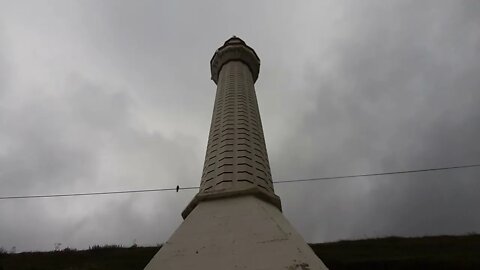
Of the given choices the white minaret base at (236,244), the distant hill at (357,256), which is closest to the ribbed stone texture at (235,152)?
the white minaret base at (236,244)

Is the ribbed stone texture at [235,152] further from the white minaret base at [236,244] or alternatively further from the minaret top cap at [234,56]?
the minaret top cap at [234,56]

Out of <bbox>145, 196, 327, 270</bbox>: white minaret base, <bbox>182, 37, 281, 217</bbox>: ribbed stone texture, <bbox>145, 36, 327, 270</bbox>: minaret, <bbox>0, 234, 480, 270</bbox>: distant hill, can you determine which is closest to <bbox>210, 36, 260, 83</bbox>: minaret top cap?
<bbox>182, 37, 281, 217</bbox>: ribbed stone texture

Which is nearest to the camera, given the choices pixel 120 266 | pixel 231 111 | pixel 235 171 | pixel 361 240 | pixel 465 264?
pixel 235 171

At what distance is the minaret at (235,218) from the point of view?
3.14 metres

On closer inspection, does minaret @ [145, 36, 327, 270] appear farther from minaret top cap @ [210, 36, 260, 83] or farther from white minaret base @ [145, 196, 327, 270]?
minaret top cap @ [210, 36, 260, 83]

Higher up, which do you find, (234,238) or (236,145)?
(236,145)

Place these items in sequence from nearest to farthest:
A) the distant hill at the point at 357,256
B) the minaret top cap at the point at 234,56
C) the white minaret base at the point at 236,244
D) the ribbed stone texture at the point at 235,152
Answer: the white minaret base at the point at 236,244, the ribbed stone texture at the point at 235,152, the distant hill at the point at 357,256, the minaret top cap at the point at 234,56

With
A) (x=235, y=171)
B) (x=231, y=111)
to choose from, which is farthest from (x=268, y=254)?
(x=231, y=111)

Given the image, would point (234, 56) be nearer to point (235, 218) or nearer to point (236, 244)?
point (235, 218)

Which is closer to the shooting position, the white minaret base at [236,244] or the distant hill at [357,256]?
the white minaret base at [236,244]

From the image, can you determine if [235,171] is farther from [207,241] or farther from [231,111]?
[231,111]

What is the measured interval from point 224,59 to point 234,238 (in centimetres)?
879

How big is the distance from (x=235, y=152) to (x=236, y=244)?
7.16 feet

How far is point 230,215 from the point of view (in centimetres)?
398
